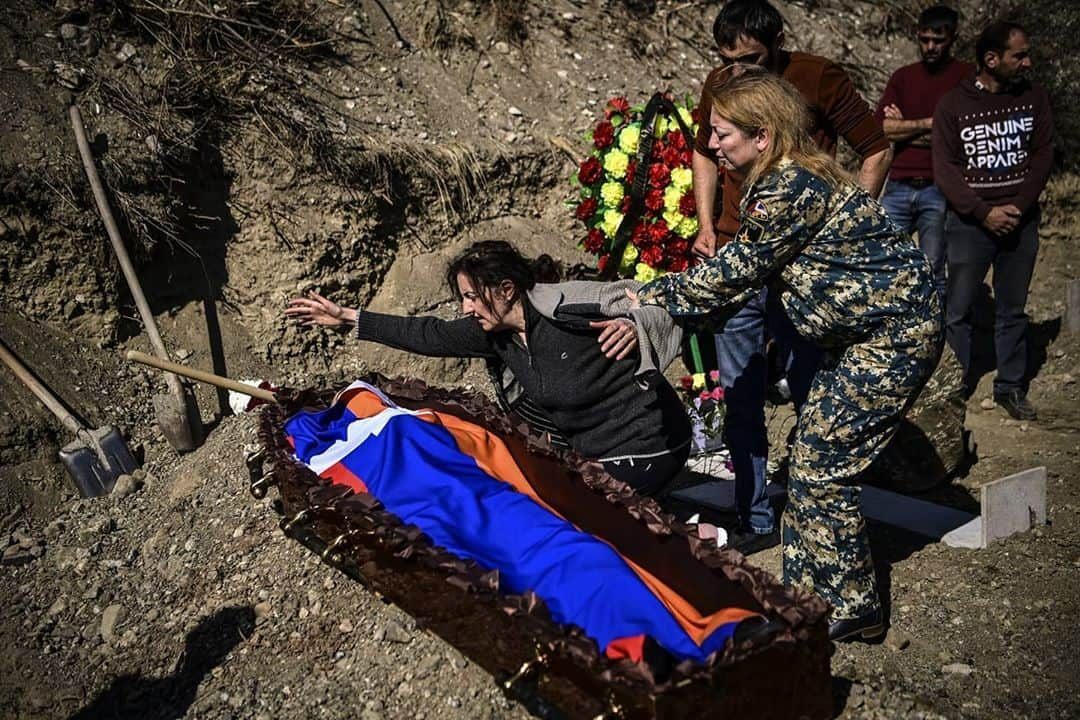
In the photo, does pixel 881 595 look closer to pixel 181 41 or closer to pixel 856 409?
pixel 856 409

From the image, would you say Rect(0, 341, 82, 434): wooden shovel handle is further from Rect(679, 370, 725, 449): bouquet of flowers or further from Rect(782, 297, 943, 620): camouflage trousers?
Rect(782, 297, 943, 620): camouflage trousers

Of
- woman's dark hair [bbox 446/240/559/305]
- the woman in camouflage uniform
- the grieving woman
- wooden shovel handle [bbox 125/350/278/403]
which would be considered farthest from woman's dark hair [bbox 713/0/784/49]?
wooden shovel handle [bbox 125/350/278/403]

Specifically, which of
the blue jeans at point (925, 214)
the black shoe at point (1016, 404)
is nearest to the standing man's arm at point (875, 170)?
the blue jeans at point (925, 214)

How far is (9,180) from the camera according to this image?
5605mm

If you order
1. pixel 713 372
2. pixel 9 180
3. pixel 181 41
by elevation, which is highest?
pixel 181 41

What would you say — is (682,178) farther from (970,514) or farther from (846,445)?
(846,445)

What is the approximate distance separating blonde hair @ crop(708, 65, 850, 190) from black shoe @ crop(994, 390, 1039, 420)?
3.34 m

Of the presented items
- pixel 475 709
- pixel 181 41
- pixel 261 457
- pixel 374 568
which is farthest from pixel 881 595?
pixel 181 41

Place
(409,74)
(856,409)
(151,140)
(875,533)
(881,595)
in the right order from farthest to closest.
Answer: (409,74)
(151,140)
(875,533)
(881,595)
(856,409)

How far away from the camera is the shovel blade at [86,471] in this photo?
17.6 feet

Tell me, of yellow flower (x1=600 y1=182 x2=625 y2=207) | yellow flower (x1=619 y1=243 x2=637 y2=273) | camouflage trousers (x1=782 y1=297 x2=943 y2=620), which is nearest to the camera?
camouflage trousers (x1=782 y1=297 x2=943 y2=620)

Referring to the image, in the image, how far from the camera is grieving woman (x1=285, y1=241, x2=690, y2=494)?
404cm

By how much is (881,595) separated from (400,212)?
402 cm

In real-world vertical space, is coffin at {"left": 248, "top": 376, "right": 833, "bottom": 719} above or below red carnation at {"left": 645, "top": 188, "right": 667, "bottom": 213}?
below
